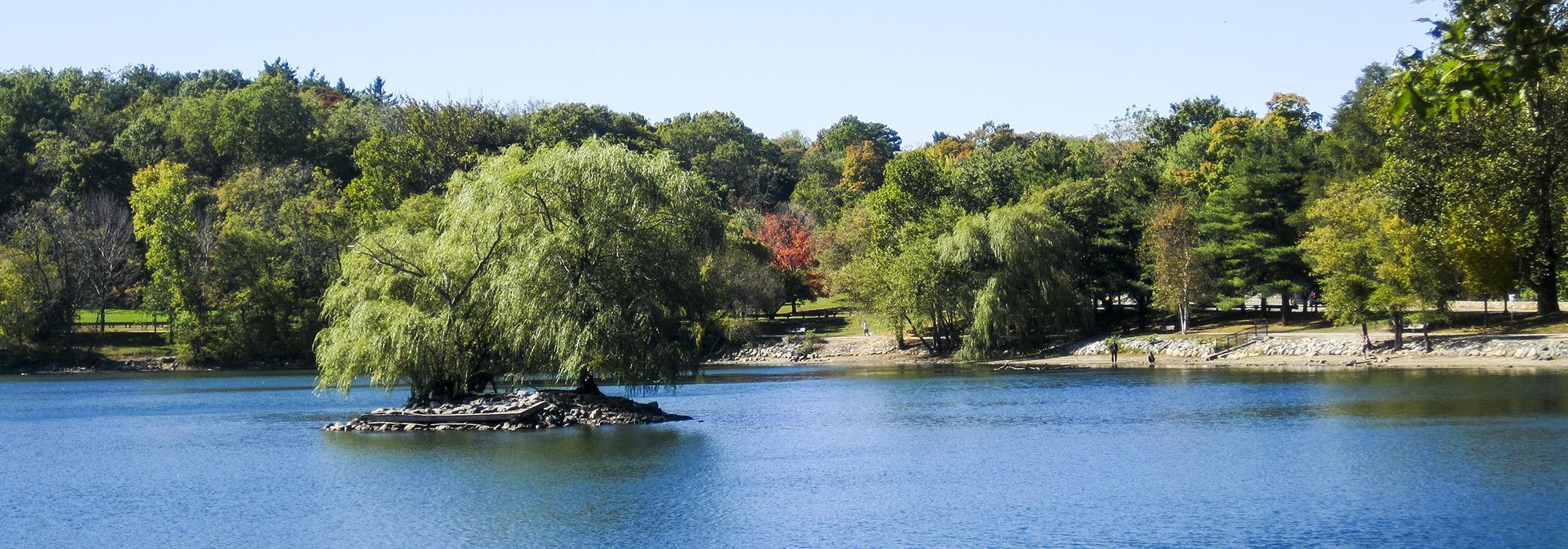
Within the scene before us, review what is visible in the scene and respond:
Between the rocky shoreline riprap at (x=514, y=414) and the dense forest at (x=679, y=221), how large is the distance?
4.91ft

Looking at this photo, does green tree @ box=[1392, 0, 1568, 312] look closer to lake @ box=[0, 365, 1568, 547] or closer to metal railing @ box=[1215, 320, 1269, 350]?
lake @ box=[0, 365, 1568, 547]

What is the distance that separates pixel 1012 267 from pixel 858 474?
39577 millimetres

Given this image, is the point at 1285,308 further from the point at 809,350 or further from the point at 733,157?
the point at 733,157

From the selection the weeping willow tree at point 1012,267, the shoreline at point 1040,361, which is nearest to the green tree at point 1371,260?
the shoreline at point 1040,361

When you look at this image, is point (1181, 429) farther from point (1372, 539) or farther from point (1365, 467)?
point (1372, 539)

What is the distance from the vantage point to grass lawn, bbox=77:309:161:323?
85.9m

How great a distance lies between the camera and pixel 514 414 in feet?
120

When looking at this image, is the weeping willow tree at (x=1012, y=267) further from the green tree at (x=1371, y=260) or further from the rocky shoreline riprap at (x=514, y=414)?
the rocky shoreline riprap at (x=514, y=414)

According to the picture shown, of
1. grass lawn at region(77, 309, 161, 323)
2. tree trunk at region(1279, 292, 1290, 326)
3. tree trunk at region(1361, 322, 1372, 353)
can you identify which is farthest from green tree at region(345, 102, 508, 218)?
tree trunk at region(1361, 322, 1372, 353)

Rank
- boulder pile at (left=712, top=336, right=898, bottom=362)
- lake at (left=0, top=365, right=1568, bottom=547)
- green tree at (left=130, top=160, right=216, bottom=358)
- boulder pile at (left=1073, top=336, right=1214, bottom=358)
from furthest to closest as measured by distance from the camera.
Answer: boulder pile at (left=712, top=336, right=898, bottom=362) < green tree at (left=130, top=160, right=216, bottom=358) < boulder pile at (left=1073, top=336, right=1214, bottom=358) < lake at (left=0, top=365, right=1568, bottom=547)

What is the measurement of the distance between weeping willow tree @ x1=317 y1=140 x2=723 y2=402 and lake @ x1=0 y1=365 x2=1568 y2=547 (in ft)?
7.40

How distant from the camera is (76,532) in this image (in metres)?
23.4

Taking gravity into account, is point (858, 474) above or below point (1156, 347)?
below

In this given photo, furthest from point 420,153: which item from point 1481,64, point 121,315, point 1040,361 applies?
point 1481,64
